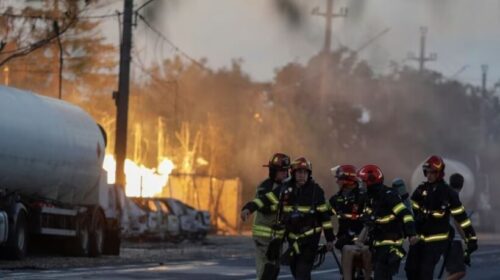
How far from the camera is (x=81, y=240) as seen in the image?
31953 millimetres

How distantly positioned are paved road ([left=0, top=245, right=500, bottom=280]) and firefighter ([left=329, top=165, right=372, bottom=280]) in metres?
6.28

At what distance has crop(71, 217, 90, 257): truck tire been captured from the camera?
31.9m

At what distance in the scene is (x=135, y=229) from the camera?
134 ft

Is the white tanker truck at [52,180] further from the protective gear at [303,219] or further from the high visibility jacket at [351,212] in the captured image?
the protective gear at [303,219]

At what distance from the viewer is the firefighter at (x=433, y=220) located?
17.1 metres

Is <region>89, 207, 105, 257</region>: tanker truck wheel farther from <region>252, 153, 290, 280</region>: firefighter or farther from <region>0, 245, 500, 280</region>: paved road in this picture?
<region>252, 153, 290, 280</region>: firefighter

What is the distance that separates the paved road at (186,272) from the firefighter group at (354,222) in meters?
6.54

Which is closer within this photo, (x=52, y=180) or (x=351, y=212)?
(x=351, y=212)

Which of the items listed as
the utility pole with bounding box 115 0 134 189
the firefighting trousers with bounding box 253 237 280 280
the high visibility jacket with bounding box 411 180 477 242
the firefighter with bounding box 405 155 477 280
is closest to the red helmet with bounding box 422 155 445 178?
the firefighter with bounding box 405 155 477 280

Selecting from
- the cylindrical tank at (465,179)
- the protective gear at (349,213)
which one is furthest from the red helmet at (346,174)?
the cylindrical tank at (465,179)

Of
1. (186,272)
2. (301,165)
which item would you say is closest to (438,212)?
(301,165)

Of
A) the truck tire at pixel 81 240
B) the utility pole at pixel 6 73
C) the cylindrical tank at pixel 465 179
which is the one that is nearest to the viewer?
the truck tire at pixel 81 240

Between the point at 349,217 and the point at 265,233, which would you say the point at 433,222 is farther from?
the point at 265,233

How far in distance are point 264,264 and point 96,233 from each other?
1668cm
